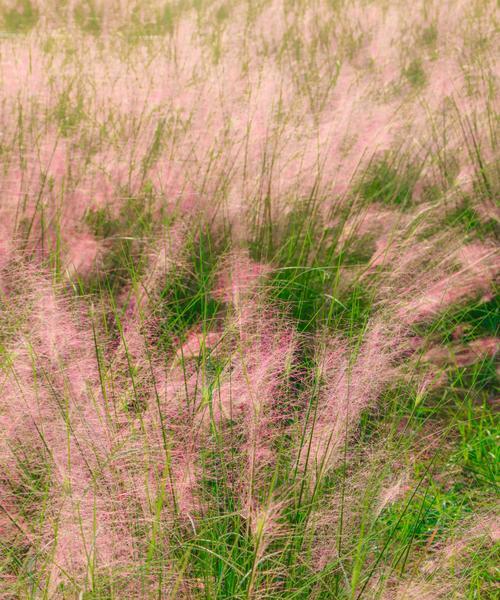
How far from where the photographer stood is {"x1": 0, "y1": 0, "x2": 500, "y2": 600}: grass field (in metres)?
1.11

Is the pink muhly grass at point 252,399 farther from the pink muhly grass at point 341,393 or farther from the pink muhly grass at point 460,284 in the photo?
the pink muhly grass at point 460,284

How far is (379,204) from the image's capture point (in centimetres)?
227

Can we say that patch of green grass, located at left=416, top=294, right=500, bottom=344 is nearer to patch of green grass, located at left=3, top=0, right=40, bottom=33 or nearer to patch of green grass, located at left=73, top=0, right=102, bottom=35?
patch of green grass, located at left=73, top=0, right=102, bottom=35

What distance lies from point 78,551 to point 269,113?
5.68 ft

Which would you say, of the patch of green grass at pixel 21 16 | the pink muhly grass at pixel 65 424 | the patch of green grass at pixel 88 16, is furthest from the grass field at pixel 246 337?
the patch of green grass at pixel 21 16

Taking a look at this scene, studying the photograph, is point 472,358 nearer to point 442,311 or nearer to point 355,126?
point 442,311

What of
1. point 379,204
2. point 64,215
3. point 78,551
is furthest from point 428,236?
point 78,551

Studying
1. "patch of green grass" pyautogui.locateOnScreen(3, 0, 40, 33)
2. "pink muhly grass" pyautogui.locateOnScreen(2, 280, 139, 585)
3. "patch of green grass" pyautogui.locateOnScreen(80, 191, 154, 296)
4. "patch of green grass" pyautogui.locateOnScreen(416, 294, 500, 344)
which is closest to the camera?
"pink muhly grass" pyautogui.locateOnScreen(2, 280, 139, 585)

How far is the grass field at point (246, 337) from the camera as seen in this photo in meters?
1.11

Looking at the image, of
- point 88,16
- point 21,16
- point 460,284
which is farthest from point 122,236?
point 21,16

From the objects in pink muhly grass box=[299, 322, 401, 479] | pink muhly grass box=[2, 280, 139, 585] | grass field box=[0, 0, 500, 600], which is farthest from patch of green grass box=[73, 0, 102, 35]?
pink muhly grass box=[299, 322, 401, 479]

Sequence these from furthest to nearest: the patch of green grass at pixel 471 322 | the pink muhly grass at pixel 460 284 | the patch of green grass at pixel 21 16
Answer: the patch of green grass at pixel 21 16 → the patch of green grass at pixel 471 322 → the pink muhly grass at pixel 460 284

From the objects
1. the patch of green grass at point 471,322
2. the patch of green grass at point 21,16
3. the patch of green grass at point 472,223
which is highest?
the patch of green grass at point 472,223

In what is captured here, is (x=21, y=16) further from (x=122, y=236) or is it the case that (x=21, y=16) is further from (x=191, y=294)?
(x=191, y=294)
